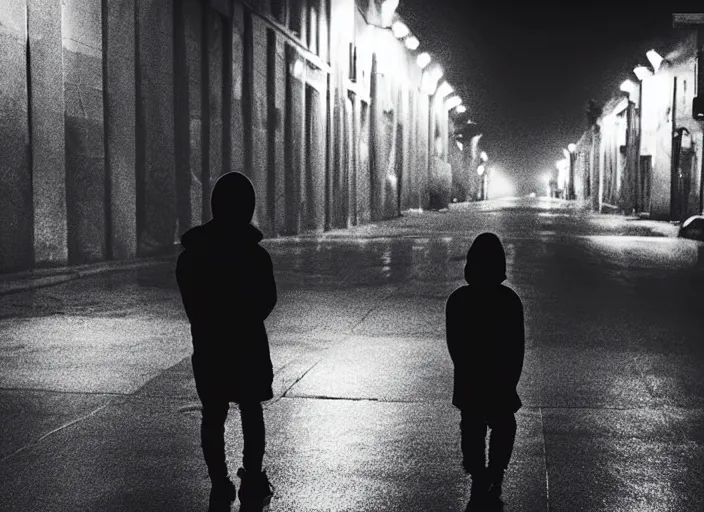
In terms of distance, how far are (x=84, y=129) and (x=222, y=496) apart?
10929 mm

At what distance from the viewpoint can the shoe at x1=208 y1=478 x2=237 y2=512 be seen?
350cm

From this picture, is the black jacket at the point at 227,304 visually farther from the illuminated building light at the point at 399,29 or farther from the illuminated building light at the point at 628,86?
the illuminated building light at the point at 628,86

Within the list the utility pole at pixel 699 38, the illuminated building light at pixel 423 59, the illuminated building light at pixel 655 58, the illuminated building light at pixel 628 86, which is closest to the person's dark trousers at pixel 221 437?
the utility pole at pixel 699 38

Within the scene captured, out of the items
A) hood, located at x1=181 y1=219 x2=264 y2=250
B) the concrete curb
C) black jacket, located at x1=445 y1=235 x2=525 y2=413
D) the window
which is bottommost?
the concrete curb

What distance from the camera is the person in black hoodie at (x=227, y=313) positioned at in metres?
3.49

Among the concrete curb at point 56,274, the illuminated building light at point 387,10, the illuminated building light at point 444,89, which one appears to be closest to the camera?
the concrete curb at point 56,274

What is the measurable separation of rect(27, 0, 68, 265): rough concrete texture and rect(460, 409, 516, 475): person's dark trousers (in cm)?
1016

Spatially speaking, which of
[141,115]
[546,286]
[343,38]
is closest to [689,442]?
[546,286]

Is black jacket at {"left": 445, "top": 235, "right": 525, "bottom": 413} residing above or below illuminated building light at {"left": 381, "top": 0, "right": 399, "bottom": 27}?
below

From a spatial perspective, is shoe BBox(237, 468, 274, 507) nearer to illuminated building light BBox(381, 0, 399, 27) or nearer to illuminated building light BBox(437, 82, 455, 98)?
illuminated building light BBox(381, 0, 399, 27)

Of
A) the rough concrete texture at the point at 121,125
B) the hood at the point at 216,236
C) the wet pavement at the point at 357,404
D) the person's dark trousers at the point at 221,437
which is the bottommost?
the wet pavement at the point at 357,404

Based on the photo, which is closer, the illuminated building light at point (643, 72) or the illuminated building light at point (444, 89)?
the illuminated building light at point (643, 72)

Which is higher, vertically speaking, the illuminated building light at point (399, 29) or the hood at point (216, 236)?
the illuminated building light at point (399, 29)

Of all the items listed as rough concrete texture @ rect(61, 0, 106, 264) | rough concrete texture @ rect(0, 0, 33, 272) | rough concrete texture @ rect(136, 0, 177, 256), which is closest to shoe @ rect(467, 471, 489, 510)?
rough concrete texture @ rect(0, 0, 33, 272)
